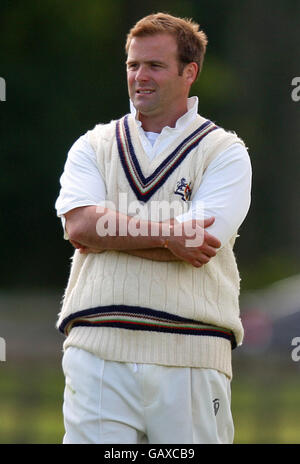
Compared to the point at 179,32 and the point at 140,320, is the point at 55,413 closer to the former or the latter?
the point at 140,320

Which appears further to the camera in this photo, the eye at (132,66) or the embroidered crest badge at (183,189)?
the eye at (132,66)

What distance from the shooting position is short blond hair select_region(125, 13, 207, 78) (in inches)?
191

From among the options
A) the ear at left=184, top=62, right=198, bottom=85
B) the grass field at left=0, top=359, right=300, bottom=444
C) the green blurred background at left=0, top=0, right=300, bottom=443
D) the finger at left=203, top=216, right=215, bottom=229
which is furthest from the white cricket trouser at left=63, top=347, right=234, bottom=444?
the green blurred background at left=0, top=0, right=300, bottom=443

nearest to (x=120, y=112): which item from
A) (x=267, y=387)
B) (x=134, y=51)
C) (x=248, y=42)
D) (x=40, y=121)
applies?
(x=40, y=121)

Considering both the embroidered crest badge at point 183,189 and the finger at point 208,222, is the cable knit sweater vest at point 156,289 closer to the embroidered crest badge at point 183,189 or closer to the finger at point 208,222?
the embroidered crest badge at point 183,189

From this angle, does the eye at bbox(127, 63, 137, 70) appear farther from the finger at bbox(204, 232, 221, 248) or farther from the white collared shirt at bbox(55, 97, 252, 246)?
the finger at bbox(204, 232, 221, 248)

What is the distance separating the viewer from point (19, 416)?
26.3 feet

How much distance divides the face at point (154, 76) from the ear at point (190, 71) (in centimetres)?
5

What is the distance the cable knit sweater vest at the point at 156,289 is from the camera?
4.62m

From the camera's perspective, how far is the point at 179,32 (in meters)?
4.89

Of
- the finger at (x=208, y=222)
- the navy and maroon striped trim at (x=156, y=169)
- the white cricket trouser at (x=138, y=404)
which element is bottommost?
the white cricket trouser at (x=138, y=404)

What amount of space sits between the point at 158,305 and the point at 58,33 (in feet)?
62.2

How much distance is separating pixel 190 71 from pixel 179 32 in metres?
0.17

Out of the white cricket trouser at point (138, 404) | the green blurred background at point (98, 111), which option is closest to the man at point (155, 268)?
the white cricket trouser at point (138, 404)
